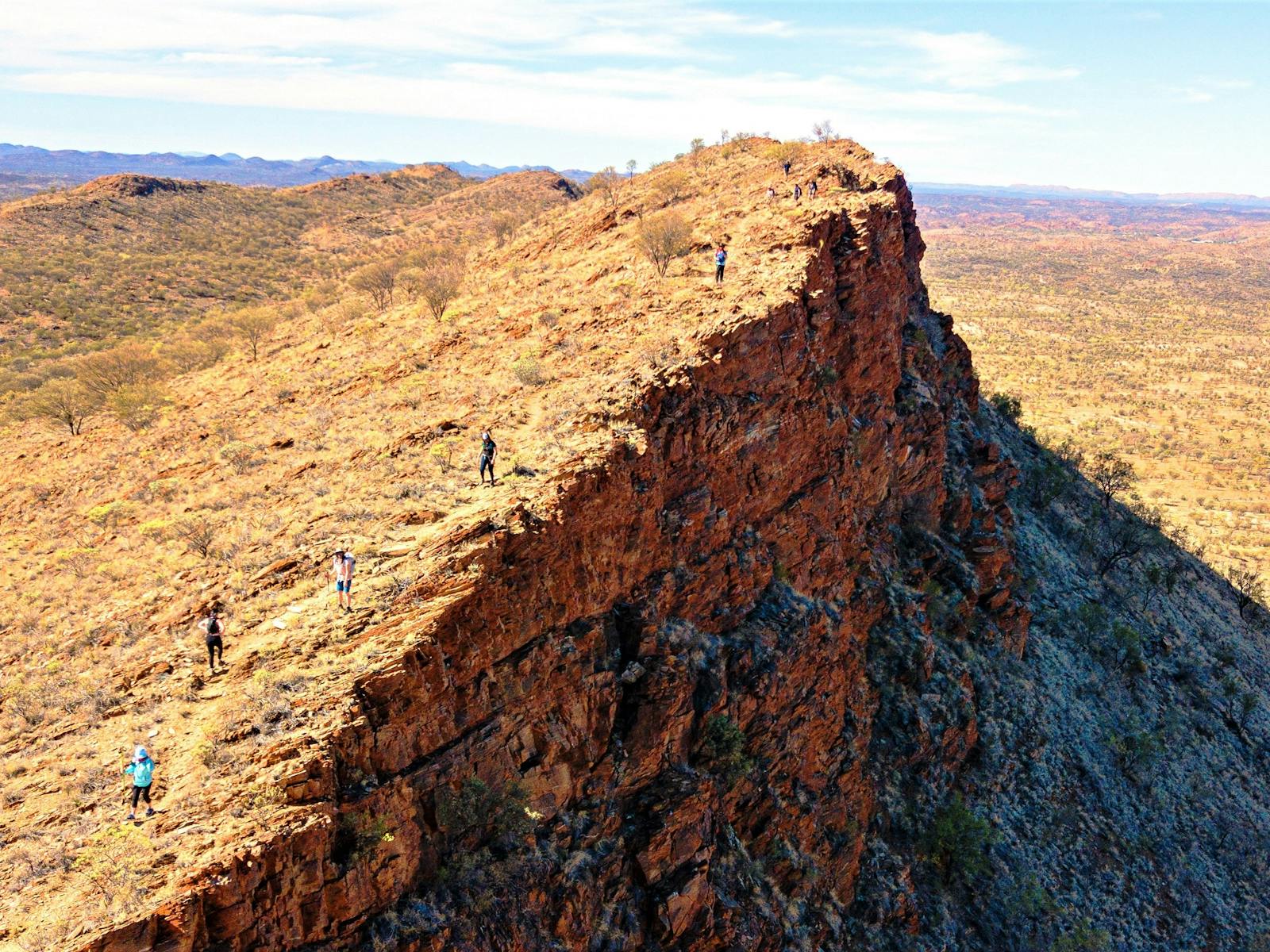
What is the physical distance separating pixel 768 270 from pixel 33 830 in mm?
23390

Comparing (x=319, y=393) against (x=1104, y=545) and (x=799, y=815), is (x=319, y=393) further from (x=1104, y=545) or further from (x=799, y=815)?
(x=1104, y=545)

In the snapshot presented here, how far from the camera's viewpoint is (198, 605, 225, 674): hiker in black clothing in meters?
13.3

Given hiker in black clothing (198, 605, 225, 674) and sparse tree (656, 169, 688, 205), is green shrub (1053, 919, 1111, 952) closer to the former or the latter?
hiker in black clothing (198, 605, 225, 674)

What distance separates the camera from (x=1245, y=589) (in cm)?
5594

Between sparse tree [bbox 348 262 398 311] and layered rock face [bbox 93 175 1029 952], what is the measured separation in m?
31.9

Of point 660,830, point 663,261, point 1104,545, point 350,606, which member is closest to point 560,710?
point 660,830

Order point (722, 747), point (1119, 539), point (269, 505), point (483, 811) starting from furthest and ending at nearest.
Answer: point (1119, 539) → point (269, 505) → point (722, 747) → point (483, 811)

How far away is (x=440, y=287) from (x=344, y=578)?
88.4 feet

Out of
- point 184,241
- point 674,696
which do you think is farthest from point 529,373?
point 184,241

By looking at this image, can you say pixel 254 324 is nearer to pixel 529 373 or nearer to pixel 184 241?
pixel 529 373

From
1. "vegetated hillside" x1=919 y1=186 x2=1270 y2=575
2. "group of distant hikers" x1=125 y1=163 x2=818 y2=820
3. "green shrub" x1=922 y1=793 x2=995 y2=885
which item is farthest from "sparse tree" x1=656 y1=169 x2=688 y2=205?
"vegetated hillside" x1=919 y1=186 x2=1270 y2=575

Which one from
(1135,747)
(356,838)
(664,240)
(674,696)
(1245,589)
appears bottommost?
(1245,589)

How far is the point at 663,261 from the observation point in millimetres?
28562

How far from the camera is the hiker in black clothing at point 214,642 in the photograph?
1326 cm
